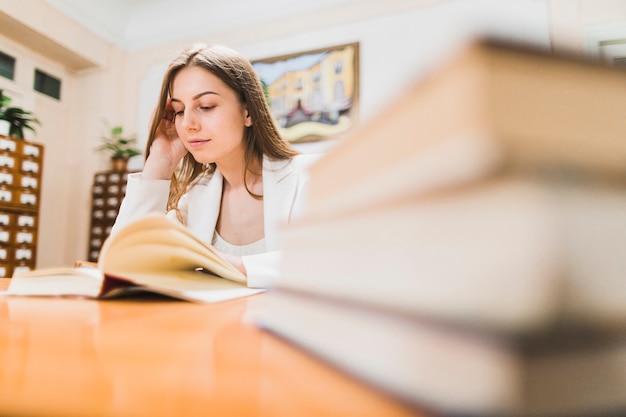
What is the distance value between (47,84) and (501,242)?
4005mm

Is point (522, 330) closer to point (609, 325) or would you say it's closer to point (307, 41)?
point (609, 325)

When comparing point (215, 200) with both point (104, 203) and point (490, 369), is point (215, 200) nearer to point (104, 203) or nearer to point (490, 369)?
point (490, 369)

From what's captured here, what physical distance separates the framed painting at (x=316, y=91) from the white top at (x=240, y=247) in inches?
71.7

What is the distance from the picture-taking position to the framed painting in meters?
2.91

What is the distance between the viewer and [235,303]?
37 cm

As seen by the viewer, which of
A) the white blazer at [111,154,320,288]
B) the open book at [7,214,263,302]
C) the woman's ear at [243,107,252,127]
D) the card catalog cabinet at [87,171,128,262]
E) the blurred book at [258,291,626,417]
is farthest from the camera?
the card catalog cabinet at [87,171,128,262]

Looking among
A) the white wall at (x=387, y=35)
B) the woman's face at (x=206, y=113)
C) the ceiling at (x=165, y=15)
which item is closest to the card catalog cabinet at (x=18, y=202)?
the white wall at (x=387, y=35)

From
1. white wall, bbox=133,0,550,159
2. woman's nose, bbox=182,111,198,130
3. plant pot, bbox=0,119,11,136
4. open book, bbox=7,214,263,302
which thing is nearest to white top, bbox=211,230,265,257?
woman's nose, bbox=182,111,198,130

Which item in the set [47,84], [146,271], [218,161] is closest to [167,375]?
[146,271]

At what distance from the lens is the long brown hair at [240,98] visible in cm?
117

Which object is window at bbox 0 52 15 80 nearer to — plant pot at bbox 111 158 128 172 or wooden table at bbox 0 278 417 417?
plant pot at bbox 111 158 128 172

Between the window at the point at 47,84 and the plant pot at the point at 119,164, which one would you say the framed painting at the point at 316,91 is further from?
the window at the point at 47,84

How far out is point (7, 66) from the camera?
3035 mm

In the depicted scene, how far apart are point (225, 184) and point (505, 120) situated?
49.4 inches
